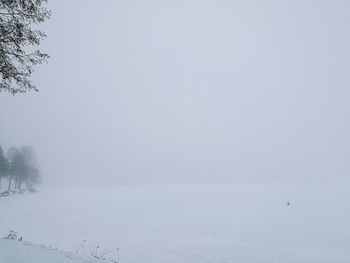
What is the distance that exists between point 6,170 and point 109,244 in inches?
2500

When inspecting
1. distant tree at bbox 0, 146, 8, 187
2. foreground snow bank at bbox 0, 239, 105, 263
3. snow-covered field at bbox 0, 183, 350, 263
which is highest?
distant tree at bbox 0, 146, 8, 187

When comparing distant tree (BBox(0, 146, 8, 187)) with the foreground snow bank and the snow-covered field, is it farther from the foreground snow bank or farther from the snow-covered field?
the foreground snow bank

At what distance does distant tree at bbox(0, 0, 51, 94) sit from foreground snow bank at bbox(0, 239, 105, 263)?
626 centimetres

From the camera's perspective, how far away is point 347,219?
4275cm

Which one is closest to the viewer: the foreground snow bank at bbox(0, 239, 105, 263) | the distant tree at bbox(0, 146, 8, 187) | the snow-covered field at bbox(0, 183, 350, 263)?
the foreground snow bank at bbox(0, 239, 105, 263)

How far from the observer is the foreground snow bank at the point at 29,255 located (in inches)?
395

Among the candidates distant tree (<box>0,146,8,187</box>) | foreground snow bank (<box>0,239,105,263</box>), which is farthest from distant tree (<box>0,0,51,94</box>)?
distant tree (<box>0,146,8,187</box>)

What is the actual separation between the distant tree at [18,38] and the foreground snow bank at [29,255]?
626 centimetres

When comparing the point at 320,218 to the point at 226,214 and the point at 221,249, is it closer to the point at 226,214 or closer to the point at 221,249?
the point at 226,214

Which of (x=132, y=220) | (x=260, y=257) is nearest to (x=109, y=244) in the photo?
(x=260, y=257)

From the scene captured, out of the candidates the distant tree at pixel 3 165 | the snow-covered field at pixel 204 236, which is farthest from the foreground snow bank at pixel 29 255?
the distant tree at pixel 3 165

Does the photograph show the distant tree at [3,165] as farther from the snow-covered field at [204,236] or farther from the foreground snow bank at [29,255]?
the foreground snow bank at [29,255]

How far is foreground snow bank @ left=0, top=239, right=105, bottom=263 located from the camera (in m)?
10.0

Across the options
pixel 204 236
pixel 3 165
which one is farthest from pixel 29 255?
pixel 3 165
